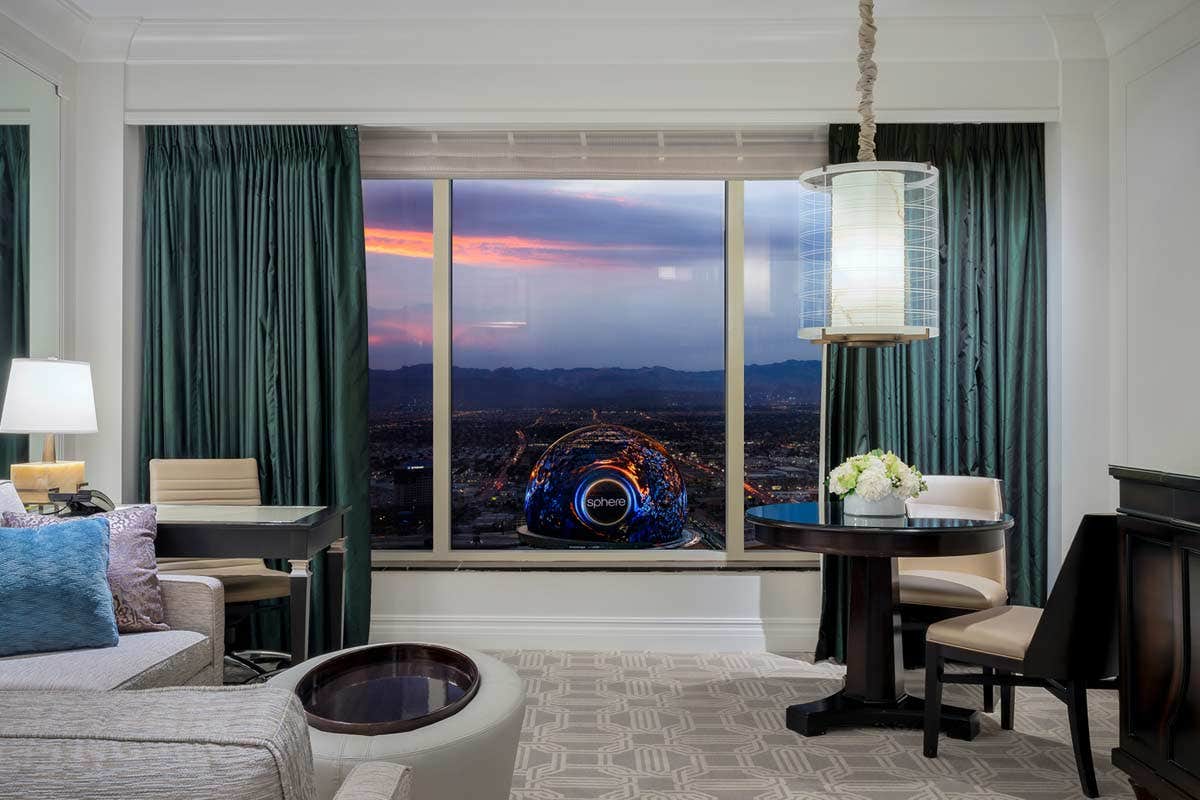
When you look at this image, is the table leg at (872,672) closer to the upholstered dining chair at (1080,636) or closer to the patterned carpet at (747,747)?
the patterned carpet at (747,747)

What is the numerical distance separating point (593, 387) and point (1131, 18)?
309cm

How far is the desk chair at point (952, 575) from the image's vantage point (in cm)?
340

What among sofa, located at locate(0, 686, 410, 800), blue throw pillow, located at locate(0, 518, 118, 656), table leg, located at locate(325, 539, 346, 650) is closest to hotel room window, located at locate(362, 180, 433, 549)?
table leg, located at locate(325, 539, 346, 650)

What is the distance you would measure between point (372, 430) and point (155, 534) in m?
1.78

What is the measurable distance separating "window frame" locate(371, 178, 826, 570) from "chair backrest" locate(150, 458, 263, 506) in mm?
809

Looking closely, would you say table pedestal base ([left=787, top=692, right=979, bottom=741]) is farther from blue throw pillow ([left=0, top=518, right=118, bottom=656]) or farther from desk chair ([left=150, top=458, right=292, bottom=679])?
blue throw pillow ([left=0, top=518, right=118, bottom=656])

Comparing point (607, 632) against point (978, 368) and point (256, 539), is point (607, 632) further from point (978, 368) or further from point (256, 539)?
point (978, 368)

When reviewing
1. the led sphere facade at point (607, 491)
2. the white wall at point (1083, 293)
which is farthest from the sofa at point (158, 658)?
the white wall at point (1083, 293)

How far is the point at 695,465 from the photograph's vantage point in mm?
4699

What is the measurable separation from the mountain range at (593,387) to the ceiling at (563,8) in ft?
5.80

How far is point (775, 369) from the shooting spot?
465 centimetres

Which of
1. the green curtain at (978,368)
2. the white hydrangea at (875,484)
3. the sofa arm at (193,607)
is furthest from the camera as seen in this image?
the green curtain at (978,368)

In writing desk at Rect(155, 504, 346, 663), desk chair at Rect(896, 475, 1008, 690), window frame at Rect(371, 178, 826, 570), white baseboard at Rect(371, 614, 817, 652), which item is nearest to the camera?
writing desk at Rect(155, 504, 346, 663)

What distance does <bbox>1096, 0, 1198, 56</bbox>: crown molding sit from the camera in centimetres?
359
